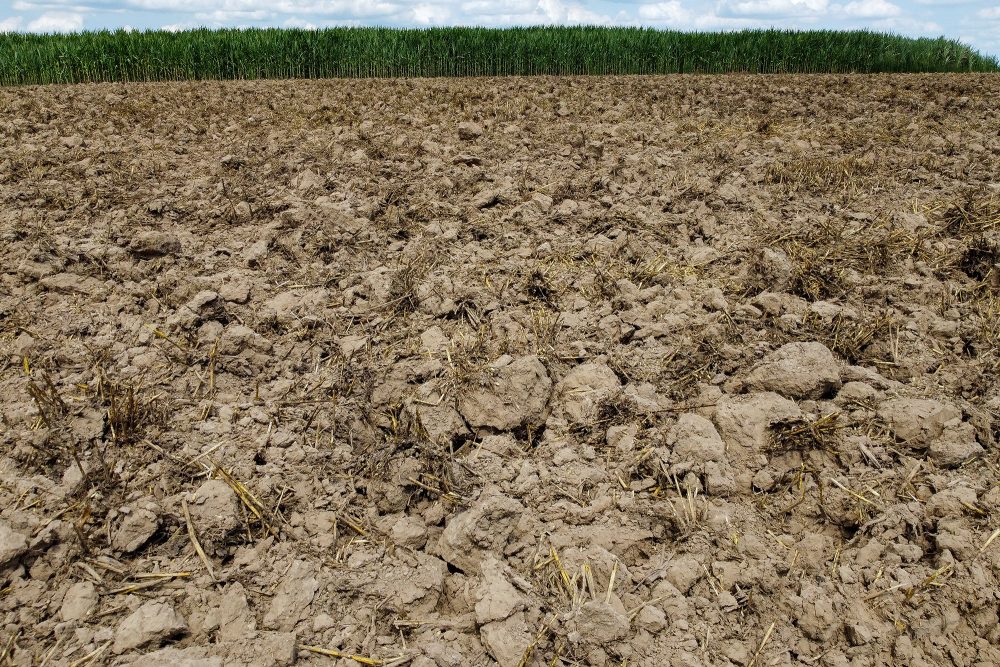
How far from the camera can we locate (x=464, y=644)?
6.71 ft

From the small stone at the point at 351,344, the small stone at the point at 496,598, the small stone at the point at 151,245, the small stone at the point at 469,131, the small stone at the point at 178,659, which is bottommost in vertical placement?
the small stone at the point at 178,659

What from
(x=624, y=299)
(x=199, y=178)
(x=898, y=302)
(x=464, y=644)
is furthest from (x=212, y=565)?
(x=199, y=178)

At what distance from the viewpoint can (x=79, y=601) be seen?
7.06ft

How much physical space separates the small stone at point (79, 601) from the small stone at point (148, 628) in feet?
0.49

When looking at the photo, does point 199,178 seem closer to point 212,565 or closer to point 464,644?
point 212,565

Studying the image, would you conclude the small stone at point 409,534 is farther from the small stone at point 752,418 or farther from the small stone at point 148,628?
the small stone at point 752,418

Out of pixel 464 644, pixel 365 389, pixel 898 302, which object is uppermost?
pixel 898 302

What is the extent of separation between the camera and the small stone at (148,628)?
6.61 feet

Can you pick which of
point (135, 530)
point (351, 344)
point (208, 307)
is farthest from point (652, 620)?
point (208, 307)

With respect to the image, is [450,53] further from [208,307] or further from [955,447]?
[955,447]

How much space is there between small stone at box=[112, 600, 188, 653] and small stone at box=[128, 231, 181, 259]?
281 cm

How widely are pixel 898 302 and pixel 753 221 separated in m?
1.29

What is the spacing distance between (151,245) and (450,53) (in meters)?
19.1

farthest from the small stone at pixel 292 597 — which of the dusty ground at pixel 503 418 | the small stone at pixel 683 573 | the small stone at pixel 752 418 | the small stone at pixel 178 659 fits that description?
the small stone at pixel 752 418
